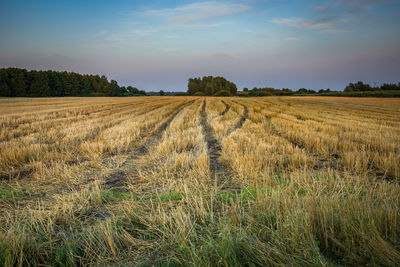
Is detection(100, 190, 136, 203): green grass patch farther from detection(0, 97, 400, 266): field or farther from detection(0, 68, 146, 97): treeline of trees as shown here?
detection(0, 68, 146, 97): treeline of trees

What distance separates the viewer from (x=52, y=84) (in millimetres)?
75500

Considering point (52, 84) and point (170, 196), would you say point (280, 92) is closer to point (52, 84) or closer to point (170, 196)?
point (52, 84)

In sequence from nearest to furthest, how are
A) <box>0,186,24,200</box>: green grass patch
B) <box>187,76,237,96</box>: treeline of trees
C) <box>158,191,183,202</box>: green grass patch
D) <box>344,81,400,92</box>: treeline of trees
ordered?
1. <box>158,191,183,202</box>: green grass patch
2. <box>0,186,24,200</box>: green grass patch
3. <box>344,81,400,92</box>: treeline of trees
4. <box>187,76,237,96</box>: treeline of trees

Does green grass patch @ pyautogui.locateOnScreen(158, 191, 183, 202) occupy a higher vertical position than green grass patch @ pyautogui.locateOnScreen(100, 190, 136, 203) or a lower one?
higher

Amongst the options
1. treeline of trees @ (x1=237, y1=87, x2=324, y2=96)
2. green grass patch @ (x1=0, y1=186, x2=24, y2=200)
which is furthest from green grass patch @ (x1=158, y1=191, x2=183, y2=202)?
treeline of trees @ (x1=237, y1=87, x2=324, y2=96)

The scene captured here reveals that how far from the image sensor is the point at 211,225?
2.07 meters

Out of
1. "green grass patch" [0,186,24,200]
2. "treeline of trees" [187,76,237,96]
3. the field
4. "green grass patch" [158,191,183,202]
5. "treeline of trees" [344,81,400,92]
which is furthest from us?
"treeline of trees" [187,76,237,96]

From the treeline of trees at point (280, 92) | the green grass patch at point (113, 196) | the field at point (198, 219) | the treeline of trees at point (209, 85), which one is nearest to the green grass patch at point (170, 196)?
the field at point (198, 219)

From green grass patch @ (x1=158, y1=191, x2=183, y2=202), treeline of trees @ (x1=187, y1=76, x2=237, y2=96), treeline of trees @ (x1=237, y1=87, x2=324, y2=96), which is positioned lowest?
green grass patch @ (x1=158, y1=191, x2=183, y2=202)

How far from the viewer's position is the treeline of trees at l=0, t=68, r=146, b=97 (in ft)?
212

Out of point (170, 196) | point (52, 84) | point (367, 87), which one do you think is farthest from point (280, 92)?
point (170, 196)

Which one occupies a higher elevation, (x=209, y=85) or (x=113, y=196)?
(x=209, y=85)

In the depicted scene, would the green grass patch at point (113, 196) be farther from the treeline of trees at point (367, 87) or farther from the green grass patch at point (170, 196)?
the treeline of trees at point (367, 87)

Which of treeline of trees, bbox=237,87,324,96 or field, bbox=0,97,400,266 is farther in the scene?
treeline of trees, bbox=237,87,324,96
